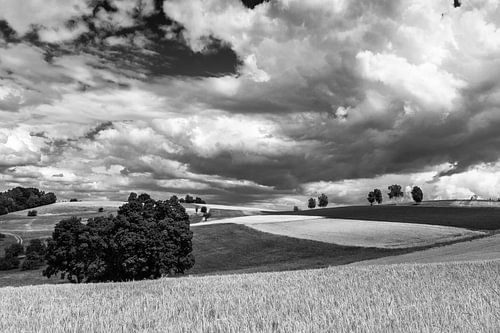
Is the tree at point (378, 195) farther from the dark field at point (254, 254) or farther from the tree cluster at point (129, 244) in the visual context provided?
the tree cluster at point (129, 244)

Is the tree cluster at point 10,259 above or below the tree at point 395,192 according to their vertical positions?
below

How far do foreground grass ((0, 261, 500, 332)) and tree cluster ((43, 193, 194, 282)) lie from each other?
35.4m

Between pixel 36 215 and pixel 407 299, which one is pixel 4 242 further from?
pixel 407 299

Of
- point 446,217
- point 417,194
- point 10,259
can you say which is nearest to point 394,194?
point 417,194

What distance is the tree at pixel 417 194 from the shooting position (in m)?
153

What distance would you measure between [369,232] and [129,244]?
4224cm

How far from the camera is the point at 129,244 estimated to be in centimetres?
5506

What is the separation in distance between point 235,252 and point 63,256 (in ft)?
85.3

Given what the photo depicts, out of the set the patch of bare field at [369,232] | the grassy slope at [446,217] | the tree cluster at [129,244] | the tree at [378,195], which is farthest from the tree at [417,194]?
the tree cluster at [129,244]

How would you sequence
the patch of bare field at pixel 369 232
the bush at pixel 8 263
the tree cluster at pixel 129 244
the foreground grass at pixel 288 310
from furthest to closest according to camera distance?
the bush at pixel 8 263 < the patch of bare field at pixel 369 232 < the tree cluster at pixel 129 244 < the foreground grass at pixel 288 310

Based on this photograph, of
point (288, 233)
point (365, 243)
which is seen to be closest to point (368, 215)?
point (288, 233)

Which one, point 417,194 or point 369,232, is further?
point 417,194

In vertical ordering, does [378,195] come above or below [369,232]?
above

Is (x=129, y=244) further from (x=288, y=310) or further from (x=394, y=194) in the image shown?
(x=394, y=194)
